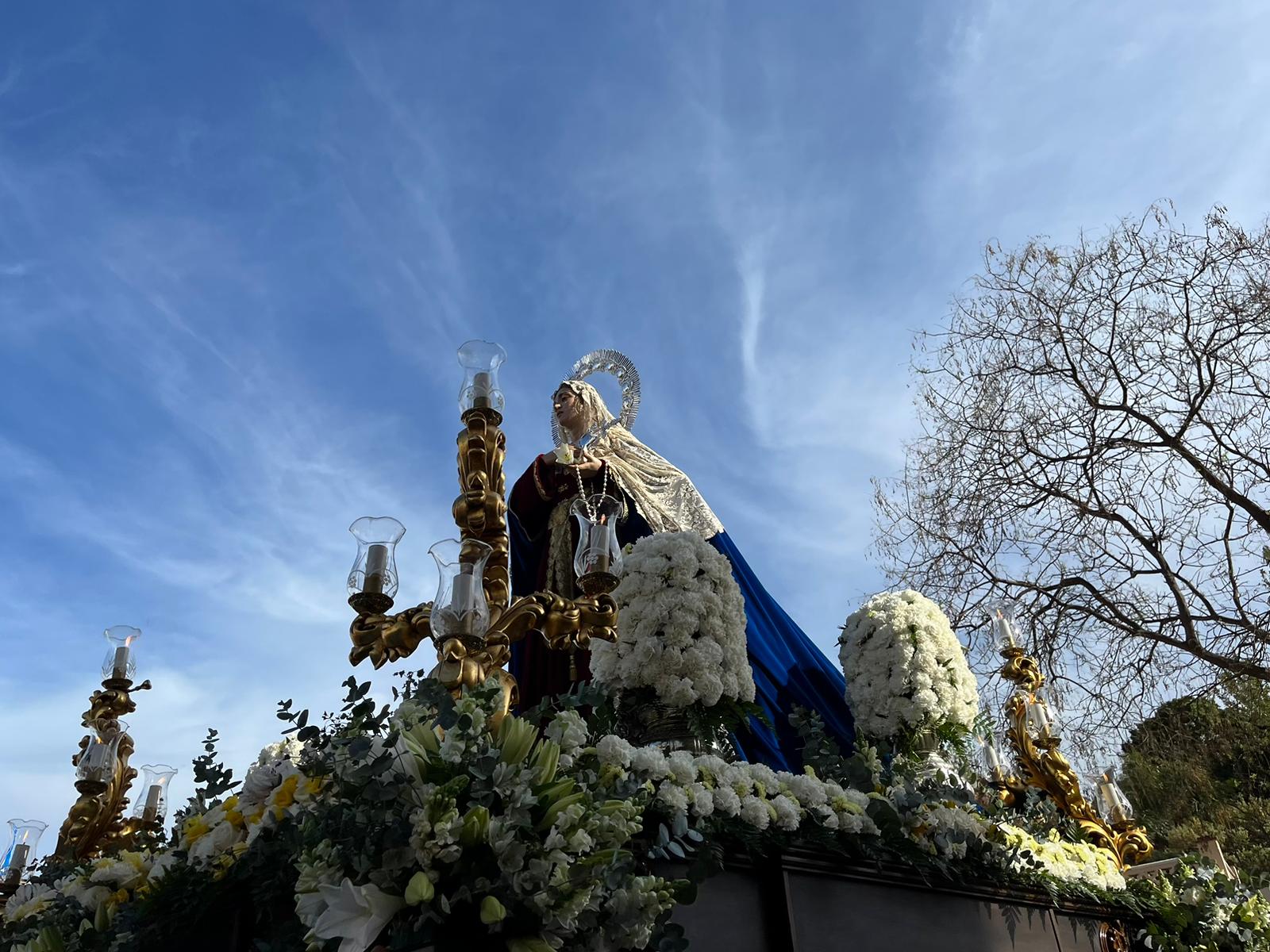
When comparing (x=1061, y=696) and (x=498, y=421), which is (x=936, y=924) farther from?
(x=1061, y=696)

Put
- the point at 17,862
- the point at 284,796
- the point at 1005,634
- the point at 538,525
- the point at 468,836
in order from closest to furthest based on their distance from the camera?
the point at 468,836
the point at 284,796
the point at 17,862
the point at 1005,634
the point at 538,525

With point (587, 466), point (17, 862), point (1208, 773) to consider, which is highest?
point (1208, 773)

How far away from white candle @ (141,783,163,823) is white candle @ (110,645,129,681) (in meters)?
0.83

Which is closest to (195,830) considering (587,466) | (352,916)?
(352,916)

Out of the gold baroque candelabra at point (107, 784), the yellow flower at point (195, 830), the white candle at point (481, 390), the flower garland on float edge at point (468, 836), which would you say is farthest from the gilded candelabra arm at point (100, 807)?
the white candle at point (481, 390)

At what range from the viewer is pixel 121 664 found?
21.8ft

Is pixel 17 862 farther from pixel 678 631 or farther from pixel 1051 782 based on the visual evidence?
pixel 1051 782

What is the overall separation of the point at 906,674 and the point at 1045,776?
1.25m

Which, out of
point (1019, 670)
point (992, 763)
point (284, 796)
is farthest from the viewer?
point (1019, 670)

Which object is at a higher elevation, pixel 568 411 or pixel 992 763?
pixel 568 411

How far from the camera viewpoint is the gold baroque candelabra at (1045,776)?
6195 mm

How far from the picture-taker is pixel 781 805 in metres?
3.59

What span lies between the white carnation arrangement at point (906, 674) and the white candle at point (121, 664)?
16.1 feet

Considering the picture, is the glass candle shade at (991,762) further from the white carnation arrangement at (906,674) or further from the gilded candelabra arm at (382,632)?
the gilded candelabra arm at (382,632)
